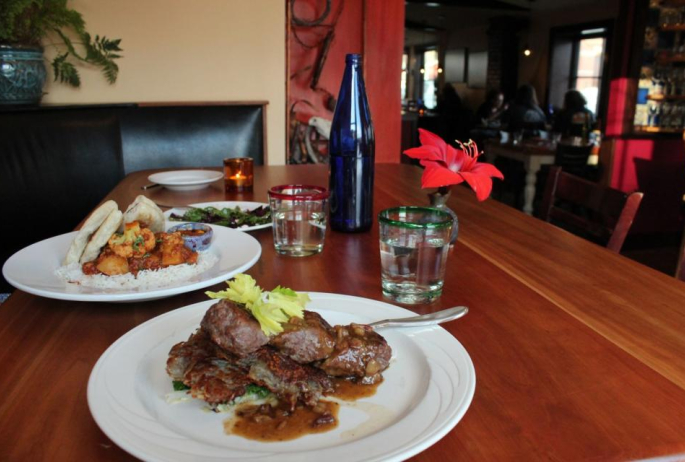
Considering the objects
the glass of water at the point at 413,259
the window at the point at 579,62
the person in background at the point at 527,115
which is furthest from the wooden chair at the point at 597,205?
the window at the point at 579,62

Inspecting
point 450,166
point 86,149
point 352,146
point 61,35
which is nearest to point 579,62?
point 61,35

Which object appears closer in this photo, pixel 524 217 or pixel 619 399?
pixel 619 399

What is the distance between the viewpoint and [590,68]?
27.0ft

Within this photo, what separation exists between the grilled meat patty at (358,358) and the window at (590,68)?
839 cm

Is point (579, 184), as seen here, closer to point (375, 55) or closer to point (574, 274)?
point (574, 274)

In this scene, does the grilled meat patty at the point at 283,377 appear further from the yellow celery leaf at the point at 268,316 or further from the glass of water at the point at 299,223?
the glass of water at the point at 299,223

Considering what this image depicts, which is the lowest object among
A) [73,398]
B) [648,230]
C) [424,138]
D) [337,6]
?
[648,230]

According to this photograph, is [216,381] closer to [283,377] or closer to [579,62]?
[283,377]

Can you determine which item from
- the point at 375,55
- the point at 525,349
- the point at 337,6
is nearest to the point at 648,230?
the point at 375,55

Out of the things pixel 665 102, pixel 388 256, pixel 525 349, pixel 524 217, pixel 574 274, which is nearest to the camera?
pixel 525 349

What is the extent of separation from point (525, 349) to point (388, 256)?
0.26 meters

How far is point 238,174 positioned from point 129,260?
2.91 feet

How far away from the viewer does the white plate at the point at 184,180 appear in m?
1.78

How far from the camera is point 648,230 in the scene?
5.12 m
